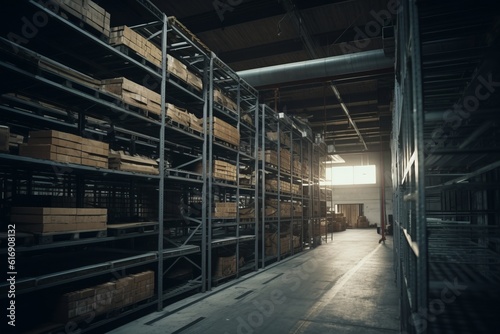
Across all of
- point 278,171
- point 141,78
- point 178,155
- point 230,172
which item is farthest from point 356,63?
point 141,78

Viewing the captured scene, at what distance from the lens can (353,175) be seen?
106 ft

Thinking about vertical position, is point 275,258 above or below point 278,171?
below

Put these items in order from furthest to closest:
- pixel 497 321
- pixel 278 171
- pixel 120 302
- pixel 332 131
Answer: pixel 332 131
pixel 278 171
pixel 120 302
pixel 497 321

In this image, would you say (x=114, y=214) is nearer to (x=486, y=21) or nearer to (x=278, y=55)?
(x=486, y=21)

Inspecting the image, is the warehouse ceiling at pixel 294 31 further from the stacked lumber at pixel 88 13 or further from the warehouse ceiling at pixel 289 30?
the stacked lumber at pixel 88 13

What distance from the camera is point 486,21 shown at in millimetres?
2986

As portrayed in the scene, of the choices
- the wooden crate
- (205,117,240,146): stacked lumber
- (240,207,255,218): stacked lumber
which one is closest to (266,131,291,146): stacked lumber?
(240,207,255,218): stacked lumber

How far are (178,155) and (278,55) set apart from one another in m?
6.19

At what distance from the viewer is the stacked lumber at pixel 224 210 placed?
27.2 feet

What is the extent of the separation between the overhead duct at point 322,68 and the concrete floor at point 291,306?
6108mm

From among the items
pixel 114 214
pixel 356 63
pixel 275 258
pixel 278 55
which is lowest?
pixel 275 258

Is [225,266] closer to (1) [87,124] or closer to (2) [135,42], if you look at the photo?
(1) [87,124]

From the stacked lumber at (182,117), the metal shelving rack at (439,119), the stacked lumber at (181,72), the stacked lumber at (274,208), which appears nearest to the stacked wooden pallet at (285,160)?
the stacked lumber at (274,208)

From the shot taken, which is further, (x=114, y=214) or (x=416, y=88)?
(x=114, y=214)
